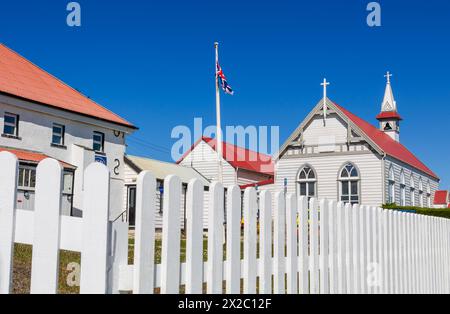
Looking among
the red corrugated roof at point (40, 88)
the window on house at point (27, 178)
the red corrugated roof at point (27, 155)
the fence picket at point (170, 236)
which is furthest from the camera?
the red corrugated roof at point (40, 88)

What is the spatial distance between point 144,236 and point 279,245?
177 cm

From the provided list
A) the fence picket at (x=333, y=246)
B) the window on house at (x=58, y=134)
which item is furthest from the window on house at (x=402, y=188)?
the fence picket at (x=333, y=246)

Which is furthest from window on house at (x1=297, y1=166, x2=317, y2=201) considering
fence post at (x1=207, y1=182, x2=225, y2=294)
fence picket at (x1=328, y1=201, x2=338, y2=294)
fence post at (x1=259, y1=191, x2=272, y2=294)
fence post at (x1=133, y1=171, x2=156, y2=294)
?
fence post at (x1=133, y1=171, x2=156, y2=294)

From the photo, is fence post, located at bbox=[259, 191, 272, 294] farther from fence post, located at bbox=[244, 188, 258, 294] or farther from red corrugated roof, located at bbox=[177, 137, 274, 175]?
red corrugated roof, located at bbox=[177, 137, 274, 175]

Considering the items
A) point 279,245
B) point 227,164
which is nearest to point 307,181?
point 227,164

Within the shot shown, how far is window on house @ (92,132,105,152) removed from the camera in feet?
97.2

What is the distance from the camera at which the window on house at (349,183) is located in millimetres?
34281

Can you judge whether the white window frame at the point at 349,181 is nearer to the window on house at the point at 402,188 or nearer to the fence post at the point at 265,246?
the window on house at the point at 402,188

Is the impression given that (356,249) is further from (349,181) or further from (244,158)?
(244,158)

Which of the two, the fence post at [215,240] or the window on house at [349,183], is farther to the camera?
the window on house at [349,183]

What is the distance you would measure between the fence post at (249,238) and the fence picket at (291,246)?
62 centimetres

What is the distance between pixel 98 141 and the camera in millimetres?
29906
